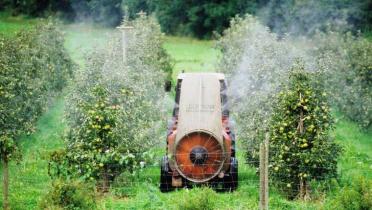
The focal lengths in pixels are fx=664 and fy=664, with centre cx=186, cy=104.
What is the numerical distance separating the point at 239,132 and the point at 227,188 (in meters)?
1.73

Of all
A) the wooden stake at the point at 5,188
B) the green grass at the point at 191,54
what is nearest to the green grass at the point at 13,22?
the green grass at the point at 191,54

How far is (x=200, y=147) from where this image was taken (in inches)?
452

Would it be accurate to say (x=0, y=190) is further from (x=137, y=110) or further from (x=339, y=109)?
(x=339, y=109)

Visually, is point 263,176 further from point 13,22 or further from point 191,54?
point 13,22

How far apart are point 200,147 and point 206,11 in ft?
110

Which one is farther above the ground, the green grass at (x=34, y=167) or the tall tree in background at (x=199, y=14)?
the tall tree in background at (x=199, y=14)

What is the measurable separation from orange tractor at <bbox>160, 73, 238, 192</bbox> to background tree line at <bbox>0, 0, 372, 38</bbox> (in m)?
22.0

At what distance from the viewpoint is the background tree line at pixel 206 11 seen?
3717 centimetres

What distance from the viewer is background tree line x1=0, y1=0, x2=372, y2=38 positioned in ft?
122

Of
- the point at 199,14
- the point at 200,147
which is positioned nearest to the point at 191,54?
the point at 199,14

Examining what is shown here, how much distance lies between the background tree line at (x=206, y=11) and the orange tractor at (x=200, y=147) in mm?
21976

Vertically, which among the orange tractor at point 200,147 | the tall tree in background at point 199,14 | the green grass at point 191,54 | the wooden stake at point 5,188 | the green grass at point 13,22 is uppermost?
the tall tree in background at point 199,14

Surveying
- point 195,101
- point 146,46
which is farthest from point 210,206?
point 146,46

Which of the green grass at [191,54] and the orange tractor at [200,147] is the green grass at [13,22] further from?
the orange tractor at [200,147]
